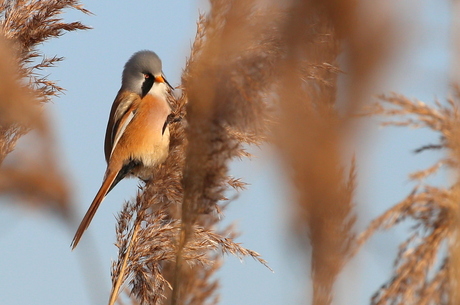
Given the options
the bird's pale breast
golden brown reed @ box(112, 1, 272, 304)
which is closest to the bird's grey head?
the bird's pale breast

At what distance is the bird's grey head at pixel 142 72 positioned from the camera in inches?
208

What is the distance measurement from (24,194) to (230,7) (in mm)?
981

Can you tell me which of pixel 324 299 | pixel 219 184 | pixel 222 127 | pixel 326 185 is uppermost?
pixel 222 127

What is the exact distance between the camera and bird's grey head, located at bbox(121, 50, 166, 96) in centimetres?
528

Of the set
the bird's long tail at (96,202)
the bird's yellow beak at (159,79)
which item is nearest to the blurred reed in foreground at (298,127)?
the bird's long tail at (96,202)

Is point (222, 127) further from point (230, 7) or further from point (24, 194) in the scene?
point (24, 194)

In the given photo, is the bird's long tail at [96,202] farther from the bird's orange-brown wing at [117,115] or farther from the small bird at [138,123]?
the bird's orange-brown wing at [117,115]

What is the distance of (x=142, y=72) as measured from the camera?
5.42m

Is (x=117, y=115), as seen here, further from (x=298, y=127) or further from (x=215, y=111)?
(x=298, y=127)

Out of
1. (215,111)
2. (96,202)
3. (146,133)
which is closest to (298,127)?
(215,111)

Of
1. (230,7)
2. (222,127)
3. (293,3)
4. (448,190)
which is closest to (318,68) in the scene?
(293,3)

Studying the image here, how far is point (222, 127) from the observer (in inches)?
68.4

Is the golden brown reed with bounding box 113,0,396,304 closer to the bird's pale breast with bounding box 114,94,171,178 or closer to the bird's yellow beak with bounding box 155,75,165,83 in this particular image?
the bird's pale breast with bounding box 114,94,171,178

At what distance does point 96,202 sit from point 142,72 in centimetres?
141
